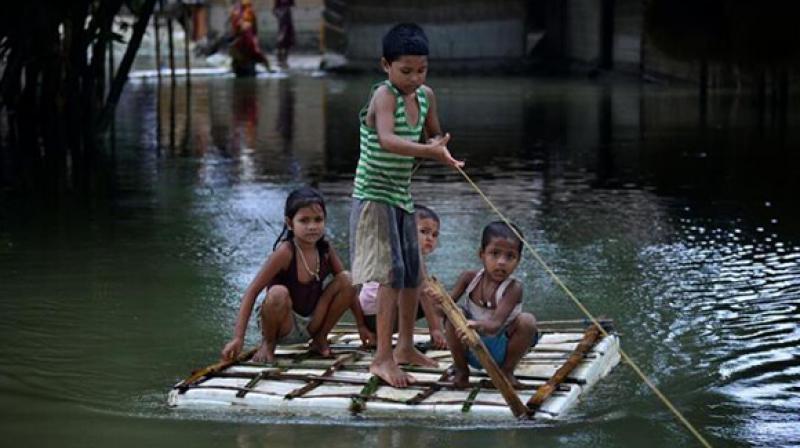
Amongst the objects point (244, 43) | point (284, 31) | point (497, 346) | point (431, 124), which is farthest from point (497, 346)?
point (284, 31)

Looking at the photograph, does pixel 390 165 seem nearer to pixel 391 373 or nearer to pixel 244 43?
pixel 391 373

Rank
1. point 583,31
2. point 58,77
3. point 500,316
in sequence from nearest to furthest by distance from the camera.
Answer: point 500,316 → point 58,77 → point 583,31

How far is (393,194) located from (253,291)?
2.47 feet

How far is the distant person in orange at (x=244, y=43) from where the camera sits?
101ft

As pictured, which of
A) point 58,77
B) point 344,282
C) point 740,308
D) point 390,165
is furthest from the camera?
point 58,77

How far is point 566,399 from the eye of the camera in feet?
19.6

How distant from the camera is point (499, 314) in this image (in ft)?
20.1

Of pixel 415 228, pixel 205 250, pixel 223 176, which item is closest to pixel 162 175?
pixel 223 176

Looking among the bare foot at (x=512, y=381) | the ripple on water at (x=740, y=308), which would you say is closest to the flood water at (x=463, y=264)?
the ripple on water at (x=740, y=308)

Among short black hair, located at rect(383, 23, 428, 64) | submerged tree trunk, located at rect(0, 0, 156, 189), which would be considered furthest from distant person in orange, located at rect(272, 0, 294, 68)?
short black hair, located at rect(383, 23, 428, 64)

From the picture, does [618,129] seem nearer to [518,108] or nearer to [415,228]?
[518,108]

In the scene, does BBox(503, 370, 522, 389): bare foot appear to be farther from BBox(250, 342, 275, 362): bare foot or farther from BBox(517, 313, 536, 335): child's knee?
BBox(250, 342, 275, 362): bare foot

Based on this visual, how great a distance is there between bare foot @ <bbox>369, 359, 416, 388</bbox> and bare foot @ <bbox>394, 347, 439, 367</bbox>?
229 mm

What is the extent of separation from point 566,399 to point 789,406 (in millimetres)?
940
